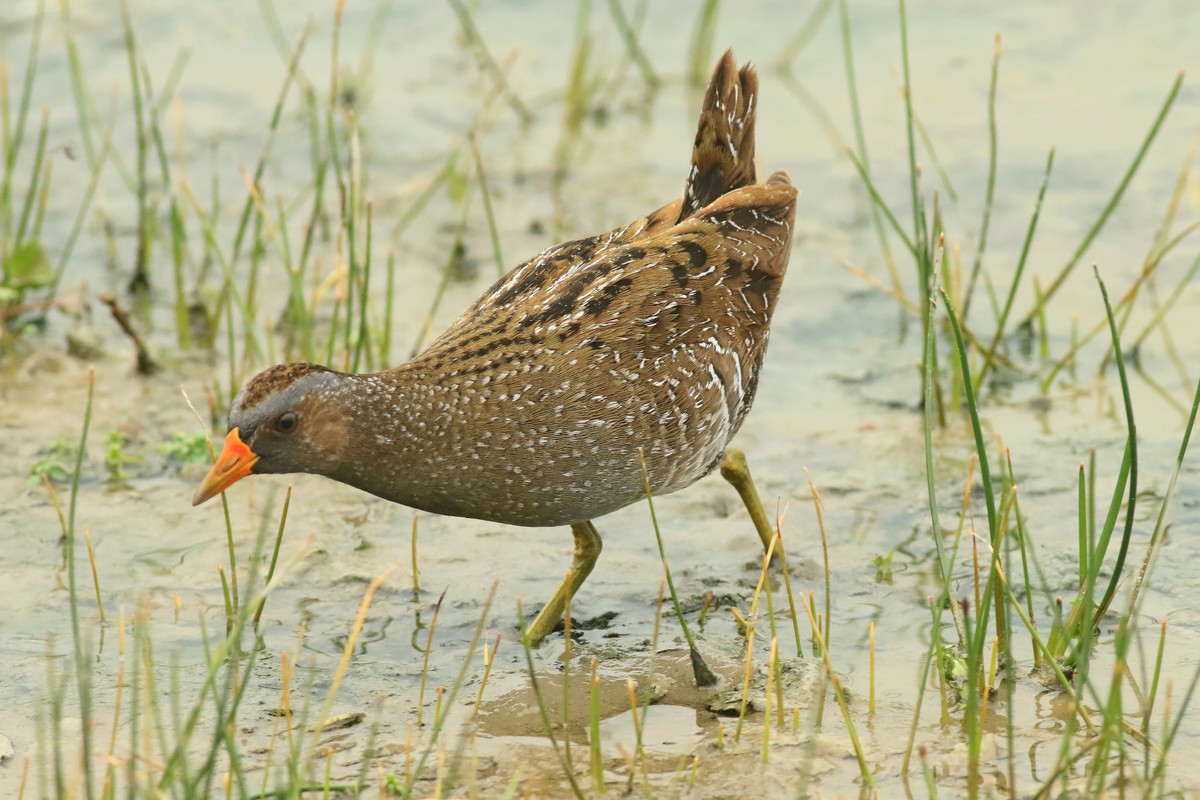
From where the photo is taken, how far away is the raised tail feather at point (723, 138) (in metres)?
5.95

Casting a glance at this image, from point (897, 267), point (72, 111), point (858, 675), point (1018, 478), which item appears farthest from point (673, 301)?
point (72, 111)

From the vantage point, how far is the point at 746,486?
5934mm

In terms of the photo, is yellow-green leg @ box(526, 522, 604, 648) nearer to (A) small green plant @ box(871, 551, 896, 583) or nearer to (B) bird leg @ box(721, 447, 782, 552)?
(B) bird leg @ box(721, 447, 782, 552)

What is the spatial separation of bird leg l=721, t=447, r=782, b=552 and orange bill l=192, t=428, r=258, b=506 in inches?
71.9

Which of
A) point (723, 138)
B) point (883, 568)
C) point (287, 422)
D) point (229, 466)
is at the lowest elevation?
point (883, 568)

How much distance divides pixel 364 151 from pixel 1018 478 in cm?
453

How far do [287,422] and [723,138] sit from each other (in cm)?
207

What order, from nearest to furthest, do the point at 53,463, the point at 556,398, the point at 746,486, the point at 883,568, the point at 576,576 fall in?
the point at 556,398 < the point at 576,576 < the point at 883,568 < the point at 746,486 < the point at 53,463

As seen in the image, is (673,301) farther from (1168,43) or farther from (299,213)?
(1168,43)

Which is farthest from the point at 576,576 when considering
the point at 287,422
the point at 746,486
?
the point at 287,422

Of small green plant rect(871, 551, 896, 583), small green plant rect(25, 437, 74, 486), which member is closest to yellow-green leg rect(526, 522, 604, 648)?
small green plant rect(871, 551, 896, 583)

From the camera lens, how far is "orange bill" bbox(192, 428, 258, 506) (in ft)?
15.6

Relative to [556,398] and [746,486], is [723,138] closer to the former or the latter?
[746,486]

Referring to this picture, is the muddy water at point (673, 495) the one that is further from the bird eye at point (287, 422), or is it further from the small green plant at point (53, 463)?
the bird eye at point (287, 422)
